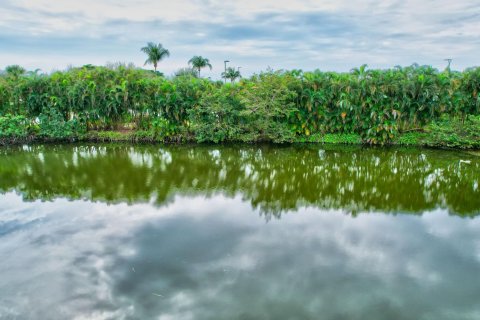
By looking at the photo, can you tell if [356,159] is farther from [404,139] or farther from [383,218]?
[383,218]

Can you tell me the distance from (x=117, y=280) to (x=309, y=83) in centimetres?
1235

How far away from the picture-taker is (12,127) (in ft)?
50.2

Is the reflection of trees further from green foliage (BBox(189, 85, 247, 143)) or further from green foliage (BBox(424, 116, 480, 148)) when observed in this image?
green foliage (BBox(189, 85, 247, 143))

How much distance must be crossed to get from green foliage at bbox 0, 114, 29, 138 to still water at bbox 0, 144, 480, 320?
16.9 ft

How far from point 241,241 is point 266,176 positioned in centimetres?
425

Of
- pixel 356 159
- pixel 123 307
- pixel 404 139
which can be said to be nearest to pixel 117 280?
pixel 123 307

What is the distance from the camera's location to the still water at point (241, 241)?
4.40 meters

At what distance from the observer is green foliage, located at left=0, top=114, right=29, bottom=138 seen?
1516 centimetres

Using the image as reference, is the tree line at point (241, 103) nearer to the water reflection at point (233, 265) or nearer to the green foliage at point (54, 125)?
the green foliage at point (54, 125)

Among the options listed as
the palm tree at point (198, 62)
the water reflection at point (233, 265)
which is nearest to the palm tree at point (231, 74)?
the palm tree at point (198, 62)

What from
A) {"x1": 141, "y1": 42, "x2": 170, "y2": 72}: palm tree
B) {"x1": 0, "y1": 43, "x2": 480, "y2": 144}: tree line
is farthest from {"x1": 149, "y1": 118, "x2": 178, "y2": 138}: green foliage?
{"x1": 141, "y1": 42, "x2": 170, "y2": 72}: palm tree

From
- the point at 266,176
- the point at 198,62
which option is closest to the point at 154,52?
the point at 198,62

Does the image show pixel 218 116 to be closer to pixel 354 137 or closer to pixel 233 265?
pixel 354 137

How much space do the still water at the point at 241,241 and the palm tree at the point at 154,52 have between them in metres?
25.3
